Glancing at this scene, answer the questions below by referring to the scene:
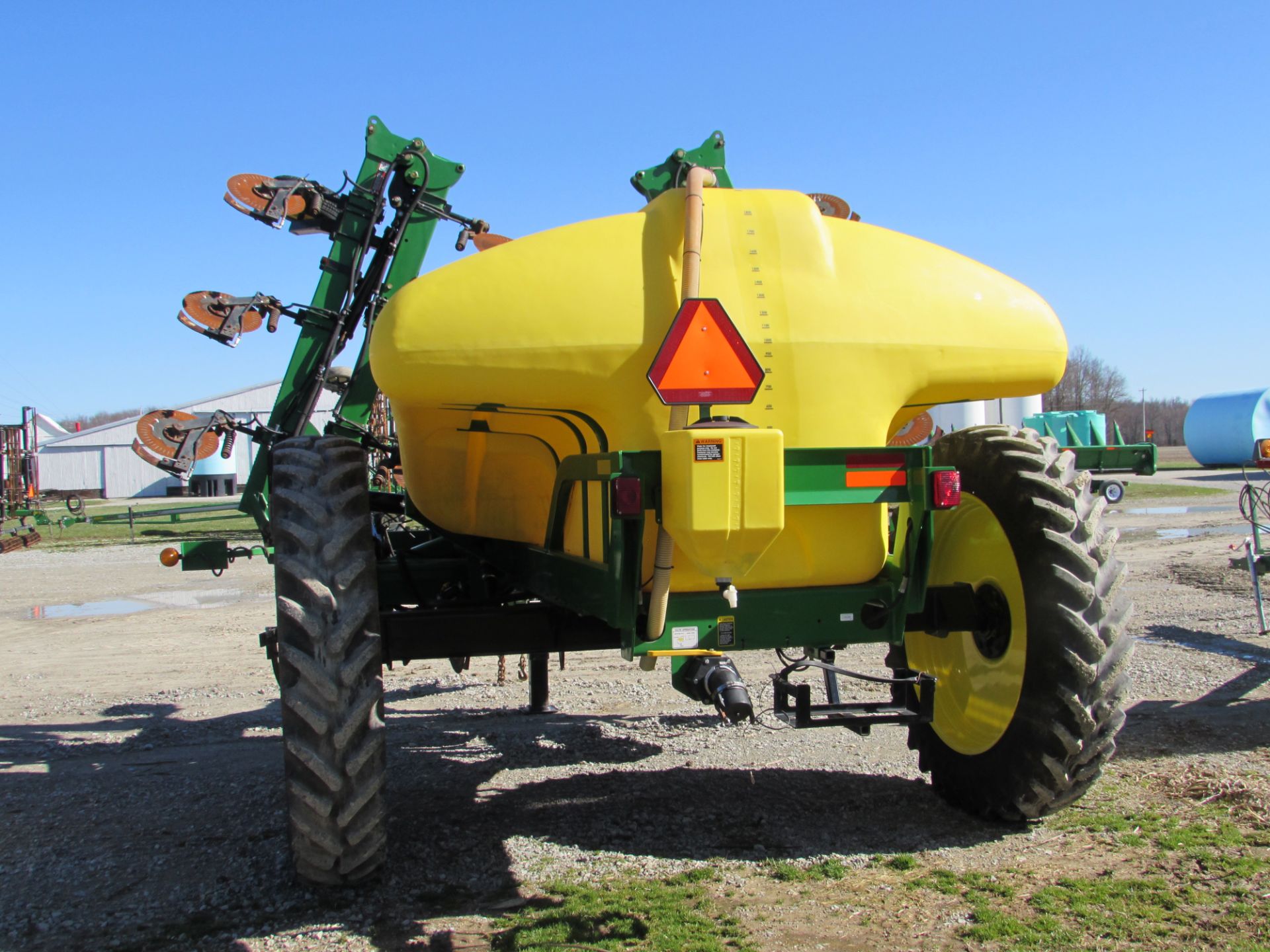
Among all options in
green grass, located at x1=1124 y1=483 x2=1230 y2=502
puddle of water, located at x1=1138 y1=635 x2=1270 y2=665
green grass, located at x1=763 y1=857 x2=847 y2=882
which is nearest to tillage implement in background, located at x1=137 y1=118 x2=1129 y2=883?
green grass, located at x1=763 y1=857 x2=847 y2=882

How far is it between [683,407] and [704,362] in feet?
0.96

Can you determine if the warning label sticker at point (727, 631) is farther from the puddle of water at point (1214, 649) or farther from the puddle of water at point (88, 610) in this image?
the puddle of water at point (88, 610)

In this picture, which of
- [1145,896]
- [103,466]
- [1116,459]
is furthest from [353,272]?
[103,466]

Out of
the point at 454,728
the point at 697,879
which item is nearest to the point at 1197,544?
the point at 454,728

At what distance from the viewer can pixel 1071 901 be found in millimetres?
3543

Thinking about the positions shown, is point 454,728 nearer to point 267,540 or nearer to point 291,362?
point 267,540

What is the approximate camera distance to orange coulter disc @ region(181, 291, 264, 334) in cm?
729

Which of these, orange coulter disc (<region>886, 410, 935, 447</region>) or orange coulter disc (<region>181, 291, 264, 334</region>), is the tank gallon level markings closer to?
orange coulter disc (<region>886, 410, 935, 447</region>)

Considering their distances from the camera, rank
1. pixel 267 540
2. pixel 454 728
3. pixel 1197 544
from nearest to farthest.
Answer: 1. pixel 454 728
2. pixel 267 540
3. pixel 1197 544

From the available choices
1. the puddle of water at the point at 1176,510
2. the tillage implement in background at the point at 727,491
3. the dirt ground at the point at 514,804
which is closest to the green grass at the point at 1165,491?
the puddle of water at the point at 1176,510

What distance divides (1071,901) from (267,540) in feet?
18.3

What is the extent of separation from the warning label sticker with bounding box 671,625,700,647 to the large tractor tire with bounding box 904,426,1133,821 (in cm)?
137

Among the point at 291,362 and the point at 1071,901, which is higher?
the point at 291,362

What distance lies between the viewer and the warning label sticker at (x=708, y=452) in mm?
3074
